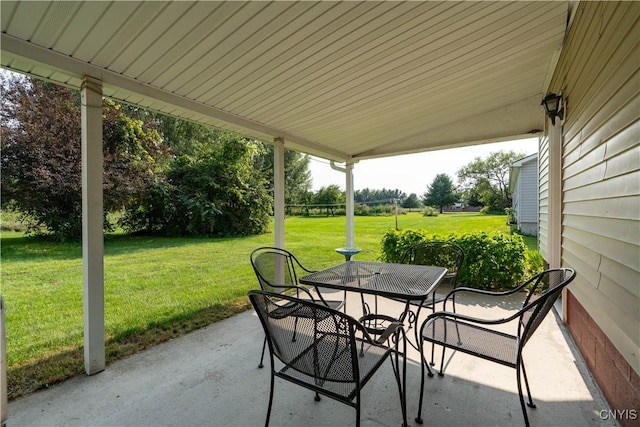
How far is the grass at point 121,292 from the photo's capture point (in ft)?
8.78

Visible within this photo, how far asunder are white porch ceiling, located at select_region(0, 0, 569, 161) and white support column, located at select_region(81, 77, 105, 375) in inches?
10.7

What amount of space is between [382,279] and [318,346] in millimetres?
1020

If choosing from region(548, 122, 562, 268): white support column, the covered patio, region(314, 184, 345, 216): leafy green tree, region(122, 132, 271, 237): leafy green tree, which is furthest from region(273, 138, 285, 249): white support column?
region(314, 184, 345, 216): leafy green tree

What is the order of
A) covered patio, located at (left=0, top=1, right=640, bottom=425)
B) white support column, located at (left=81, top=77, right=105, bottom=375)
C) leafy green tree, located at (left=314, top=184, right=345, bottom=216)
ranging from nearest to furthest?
covered patio, located at (left=0, top=1, right=640, bottom=425) → white support column, located at (left=81, top=77, right=105, bottom=375) → leafy green tree, located at (left=314, top=184, right=345, bottom=216)

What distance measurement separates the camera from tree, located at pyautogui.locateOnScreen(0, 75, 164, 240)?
7098mm

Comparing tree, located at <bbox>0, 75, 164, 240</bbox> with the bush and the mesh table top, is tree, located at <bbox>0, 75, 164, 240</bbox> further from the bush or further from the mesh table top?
the bush

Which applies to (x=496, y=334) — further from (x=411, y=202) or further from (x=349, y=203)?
(x=411, y=202)

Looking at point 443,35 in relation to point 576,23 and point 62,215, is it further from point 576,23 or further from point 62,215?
point 62,215

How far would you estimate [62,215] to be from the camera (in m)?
8.16

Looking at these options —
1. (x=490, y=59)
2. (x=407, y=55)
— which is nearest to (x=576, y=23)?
(x=490, y=59)

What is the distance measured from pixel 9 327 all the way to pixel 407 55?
16.0 ft

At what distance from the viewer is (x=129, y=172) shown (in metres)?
8.75

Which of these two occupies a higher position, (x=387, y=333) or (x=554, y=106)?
(x=554, y=106)

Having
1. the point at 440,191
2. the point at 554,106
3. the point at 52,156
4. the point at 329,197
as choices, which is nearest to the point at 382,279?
the point at 554,106
